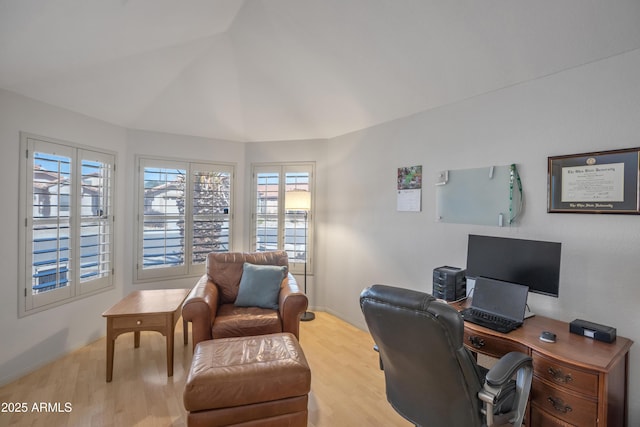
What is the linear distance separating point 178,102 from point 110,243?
1.78 metres

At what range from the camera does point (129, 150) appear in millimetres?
3623

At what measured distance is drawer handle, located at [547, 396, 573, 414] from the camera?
4.92ft

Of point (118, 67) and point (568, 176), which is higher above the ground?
point (118, 67)

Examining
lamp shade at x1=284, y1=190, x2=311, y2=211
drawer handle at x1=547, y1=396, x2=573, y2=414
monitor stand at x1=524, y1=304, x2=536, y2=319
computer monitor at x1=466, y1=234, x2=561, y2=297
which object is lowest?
drawer handle at x1=547, y1=396, x2=573, y2=414

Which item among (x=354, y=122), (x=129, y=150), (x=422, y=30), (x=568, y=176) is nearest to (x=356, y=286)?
(x=354, y=122)

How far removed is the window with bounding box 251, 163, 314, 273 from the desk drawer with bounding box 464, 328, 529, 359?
8.36 ft

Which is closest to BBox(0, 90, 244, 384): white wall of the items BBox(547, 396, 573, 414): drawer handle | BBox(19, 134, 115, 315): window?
BBox(19, 134, 115, 315): window

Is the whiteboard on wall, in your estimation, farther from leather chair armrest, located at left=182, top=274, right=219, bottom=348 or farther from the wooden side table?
the wooden side table

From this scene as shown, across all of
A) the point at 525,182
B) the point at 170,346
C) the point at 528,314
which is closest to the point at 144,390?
the point at 170,346

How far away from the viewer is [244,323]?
2.55 meters

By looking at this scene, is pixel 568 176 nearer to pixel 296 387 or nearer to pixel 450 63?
pixel 450 63

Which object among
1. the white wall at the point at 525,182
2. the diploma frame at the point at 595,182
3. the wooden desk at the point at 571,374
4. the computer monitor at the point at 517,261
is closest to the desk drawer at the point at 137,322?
the white wall at the point at 525,182

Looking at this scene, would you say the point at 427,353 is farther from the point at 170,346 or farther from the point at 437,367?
the point at 170,346

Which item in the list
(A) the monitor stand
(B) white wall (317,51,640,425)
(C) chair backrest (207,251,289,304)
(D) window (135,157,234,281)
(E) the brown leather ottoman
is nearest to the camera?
(E) the brown leather ottoman
